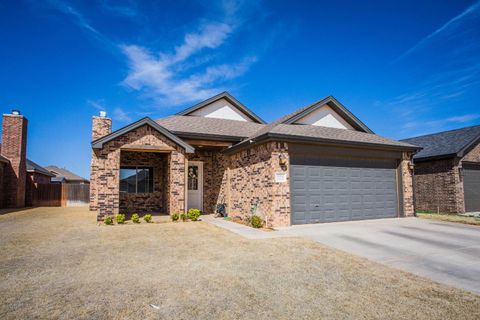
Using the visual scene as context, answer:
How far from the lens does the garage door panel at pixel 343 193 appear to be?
36.3 ft

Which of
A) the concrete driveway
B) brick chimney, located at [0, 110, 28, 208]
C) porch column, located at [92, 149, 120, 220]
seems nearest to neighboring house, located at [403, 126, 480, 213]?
the concrete driveway

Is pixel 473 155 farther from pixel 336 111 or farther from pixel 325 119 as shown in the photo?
pixel 325 119

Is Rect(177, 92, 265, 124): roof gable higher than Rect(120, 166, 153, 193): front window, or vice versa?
Rect(177, 92, 265, 124): roof gable

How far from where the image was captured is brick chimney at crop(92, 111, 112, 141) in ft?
57.7

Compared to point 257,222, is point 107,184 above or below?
above

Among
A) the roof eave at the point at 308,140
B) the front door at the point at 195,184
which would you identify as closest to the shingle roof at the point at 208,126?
the roof eave at the point at 308,140

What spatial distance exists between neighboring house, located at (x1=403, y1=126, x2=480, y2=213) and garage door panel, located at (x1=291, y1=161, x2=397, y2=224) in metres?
5.89

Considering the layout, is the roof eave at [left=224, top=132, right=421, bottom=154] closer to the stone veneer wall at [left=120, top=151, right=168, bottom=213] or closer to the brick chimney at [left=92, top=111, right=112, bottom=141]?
the stone veneer wall at [left=120, top=151, right=168, bottom=213]

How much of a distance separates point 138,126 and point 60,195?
15033mm

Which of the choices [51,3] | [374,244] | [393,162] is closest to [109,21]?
[51,3]

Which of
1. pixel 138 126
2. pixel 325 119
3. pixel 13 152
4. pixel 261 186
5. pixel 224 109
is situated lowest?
pixel 261 186

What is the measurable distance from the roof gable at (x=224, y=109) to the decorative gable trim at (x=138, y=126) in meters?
4.86

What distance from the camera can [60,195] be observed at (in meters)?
22.6

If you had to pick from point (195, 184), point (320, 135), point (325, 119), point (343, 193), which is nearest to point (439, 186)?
point (325, 119)
